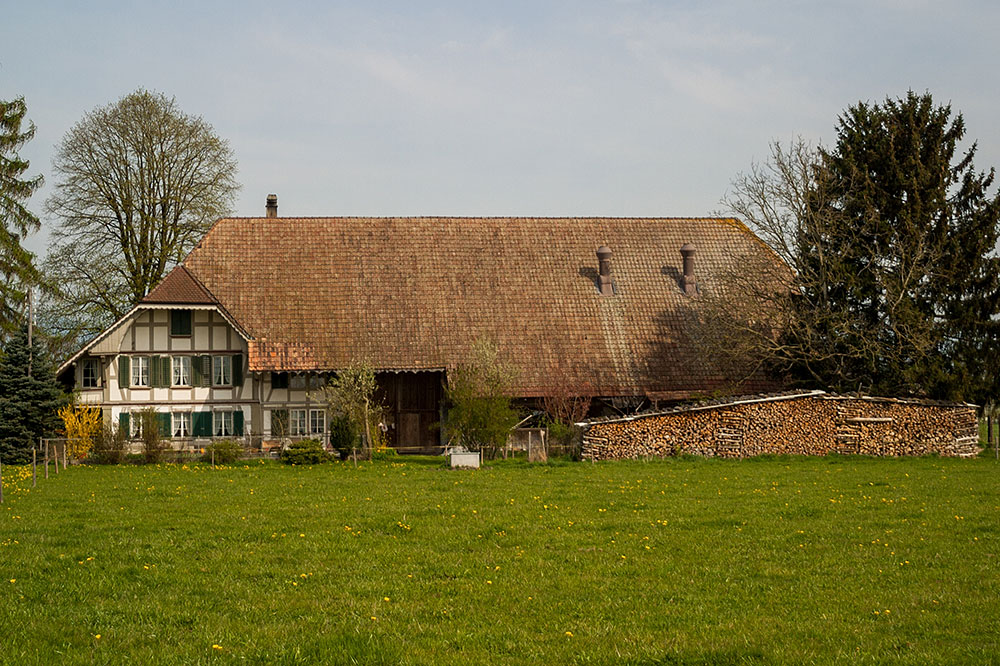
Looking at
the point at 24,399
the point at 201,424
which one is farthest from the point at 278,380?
the point at 24,399

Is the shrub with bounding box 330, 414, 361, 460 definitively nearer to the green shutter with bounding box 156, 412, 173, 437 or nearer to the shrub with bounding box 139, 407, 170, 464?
the shrub with bounding box 139, 407, 170, 464

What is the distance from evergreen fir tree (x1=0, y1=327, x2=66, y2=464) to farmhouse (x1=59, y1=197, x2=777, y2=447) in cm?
156

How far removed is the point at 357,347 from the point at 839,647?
2823cm

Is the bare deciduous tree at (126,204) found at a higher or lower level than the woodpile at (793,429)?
higher

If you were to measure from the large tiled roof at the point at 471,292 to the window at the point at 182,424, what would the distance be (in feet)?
10.4

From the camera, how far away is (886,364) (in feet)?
105

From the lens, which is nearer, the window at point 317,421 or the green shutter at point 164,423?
the green shutter at point 164,423

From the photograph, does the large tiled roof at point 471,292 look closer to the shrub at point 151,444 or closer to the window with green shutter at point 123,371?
the window with green shutter at point 123,371

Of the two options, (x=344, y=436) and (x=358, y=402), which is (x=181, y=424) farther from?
(x=344, y=436)

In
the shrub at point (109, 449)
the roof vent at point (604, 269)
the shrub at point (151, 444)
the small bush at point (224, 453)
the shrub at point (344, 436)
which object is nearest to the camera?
the small bush at point (224, 453)

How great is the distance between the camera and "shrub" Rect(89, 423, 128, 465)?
29.8 m

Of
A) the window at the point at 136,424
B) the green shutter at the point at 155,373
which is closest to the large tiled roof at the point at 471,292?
the green shutter at the point at 155,373

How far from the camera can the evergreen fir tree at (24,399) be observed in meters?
30.6

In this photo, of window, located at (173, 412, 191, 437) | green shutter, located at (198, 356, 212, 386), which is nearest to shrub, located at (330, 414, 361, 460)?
green shutter, located at (198, 356, 212, 386)
